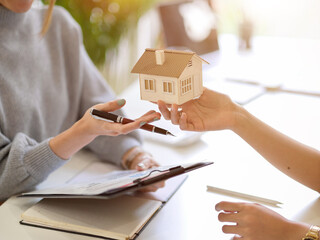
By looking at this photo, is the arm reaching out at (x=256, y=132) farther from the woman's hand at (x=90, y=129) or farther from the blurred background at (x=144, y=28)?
the blurred background at (x=144, y=28)

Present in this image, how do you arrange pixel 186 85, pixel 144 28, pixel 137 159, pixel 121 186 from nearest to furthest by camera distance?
pixel 121 186, pixel 186 85, pixel 137 159, pixel 144 28

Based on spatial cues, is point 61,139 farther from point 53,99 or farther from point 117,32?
point 117,32

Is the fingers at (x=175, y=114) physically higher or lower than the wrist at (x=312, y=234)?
higher

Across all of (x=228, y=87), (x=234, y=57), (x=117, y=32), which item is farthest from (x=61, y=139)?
(x=117, y=32)

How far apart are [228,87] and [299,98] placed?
0.29 meters

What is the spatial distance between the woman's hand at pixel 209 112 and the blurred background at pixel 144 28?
102 cm

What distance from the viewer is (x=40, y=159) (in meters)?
1.09

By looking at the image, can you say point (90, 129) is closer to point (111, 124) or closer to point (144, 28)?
point (111, 124)

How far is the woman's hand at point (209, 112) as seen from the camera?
1.05m

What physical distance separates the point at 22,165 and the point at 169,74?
1.54 ft

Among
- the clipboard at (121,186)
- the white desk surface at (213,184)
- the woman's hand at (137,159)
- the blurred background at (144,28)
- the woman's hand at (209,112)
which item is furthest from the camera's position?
the blurred background at (144,28)

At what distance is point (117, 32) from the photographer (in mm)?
2486

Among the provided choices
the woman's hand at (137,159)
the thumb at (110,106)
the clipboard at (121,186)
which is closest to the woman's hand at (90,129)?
the thumb at (110,106)

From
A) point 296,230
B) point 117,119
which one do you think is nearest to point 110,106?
point 117,119
